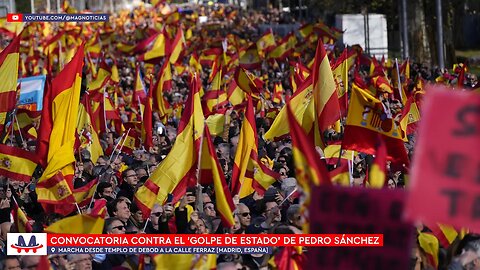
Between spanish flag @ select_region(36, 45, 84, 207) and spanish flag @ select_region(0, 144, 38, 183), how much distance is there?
0.24m

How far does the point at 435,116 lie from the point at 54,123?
8.78 metres

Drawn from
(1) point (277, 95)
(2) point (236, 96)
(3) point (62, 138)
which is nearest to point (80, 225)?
(3) point (62, 138)

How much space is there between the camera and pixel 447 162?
15.8 ft

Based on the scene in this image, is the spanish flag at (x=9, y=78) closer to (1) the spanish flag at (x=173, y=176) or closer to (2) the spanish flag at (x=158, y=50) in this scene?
(1) the spanish flag at (x=173, y=176)

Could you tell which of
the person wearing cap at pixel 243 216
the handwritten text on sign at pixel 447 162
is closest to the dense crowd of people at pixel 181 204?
the person wearing cap at pixel 243 216

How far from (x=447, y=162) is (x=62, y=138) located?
28.0ft

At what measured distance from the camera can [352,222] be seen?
573 centimetres

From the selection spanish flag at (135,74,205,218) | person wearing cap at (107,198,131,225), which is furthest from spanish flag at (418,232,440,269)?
spanish flag at (135,74,205,218)

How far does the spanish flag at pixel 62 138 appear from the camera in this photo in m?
11.1

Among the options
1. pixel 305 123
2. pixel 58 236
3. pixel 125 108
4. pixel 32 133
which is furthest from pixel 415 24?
pixel 58 236

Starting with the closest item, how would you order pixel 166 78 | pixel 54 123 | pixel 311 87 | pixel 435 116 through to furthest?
pixel 435 116 → pixel 54 123 → pixel 311 87 → pixel 166 78

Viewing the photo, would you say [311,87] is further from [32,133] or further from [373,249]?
[373,249]

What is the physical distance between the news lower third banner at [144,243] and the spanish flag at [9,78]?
17.8 feet

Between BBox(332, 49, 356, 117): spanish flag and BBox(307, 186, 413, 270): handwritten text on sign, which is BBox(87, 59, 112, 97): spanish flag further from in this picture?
BBox(307, 186, 413, 270): handwritten text on sign
